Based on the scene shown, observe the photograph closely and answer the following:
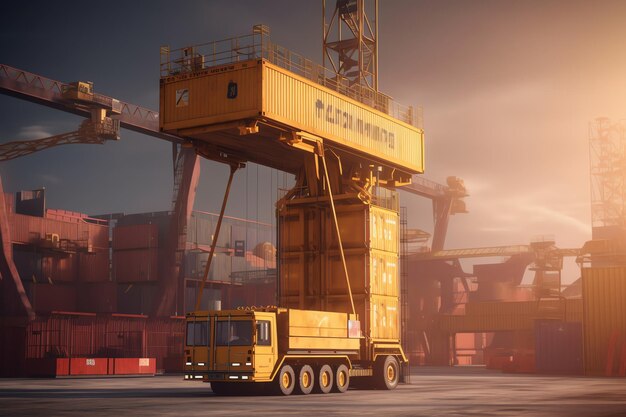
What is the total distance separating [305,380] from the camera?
1082 inches

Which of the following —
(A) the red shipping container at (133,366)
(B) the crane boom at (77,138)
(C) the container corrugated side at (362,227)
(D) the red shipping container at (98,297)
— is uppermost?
(B) the crane boom at (77,138)

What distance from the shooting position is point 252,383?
28047mm

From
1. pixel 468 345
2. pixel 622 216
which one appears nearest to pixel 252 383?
pixel 468 345

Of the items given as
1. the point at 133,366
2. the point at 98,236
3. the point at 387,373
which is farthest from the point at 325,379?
the point at 98,236

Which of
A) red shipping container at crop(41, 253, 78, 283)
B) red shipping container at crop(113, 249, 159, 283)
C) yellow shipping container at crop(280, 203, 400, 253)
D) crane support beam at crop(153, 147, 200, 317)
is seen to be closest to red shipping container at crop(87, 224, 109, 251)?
→ red shipping container at crop(113, 249, 159, 283)

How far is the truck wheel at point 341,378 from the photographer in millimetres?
28844

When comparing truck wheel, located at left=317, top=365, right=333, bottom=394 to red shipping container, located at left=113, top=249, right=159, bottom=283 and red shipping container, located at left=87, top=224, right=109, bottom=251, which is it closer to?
red shipping container, located at left=113, top=249, right=159, bottom=283

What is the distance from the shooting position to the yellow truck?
26.0 metres

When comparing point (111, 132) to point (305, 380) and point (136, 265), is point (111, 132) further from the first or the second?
point (305, 380)

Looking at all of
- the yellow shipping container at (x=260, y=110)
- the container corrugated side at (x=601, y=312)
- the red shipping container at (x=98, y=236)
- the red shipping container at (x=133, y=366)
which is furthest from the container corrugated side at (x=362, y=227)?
the red shipping container at (x=98, y=236)

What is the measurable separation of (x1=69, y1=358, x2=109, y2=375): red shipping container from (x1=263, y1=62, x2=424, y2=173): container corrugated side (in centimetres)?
2387

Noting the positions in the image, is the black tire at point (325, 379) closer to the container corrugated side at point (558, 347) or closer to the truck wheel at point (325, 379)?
the truck wheel at point (325, 379)

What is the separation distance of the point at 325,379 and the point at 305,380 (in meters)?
1.09

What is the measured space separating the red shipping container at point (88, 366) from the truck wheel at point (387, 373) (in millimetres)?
24005
